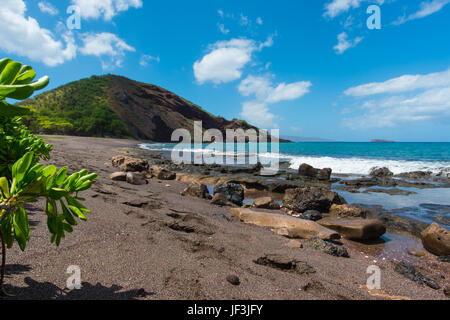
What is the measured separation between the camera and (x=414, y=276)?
10.7ft

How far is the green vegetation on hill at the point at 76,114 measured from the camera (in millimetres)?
43781

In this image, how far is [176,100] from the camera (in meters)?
111

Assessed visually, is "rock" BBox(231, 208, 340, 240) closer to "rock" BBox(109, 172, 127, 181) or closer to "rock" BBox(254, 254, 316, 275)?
"rock" BBox(254, 254, 316, 275)

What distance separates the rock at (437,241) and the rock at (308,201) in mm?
2689

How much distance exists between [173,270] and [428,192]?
12.4 metres

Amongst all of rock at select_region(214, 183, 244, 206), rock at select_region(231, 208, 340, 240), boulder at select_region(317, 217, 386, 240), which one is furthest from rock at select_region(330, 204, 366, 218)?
rock at select_region(214, 183, 244, 206)

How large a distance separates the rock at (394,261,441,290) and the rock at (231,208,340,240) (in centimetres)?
131

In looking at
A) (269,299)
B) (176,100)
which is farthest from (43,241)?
(176,100)

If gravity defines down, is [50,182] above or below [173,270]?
above

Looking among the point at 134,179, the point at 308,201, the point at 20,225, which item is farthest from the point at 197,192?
the point at 20,225

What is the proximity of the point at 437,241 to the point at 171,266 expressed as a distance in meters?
4.98

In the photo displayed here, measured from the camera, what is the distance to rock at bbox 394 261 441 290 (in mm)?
3152
